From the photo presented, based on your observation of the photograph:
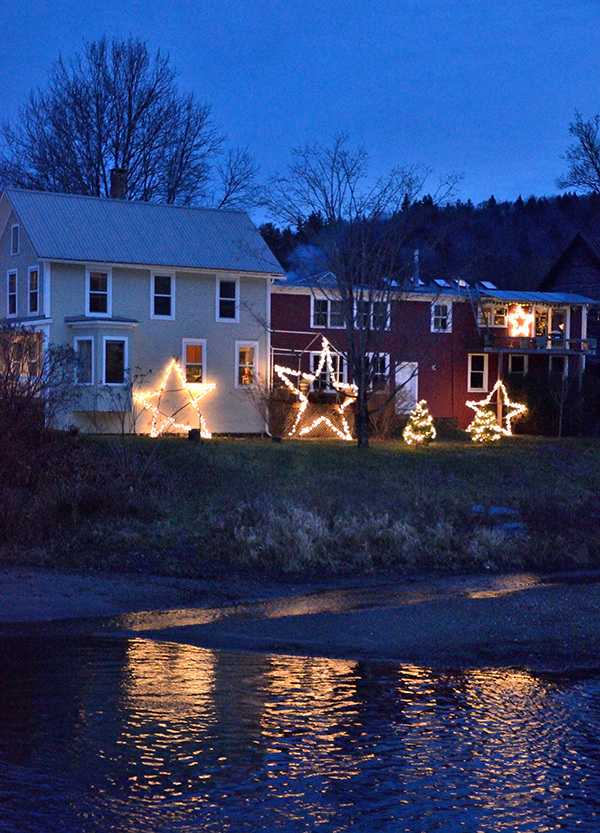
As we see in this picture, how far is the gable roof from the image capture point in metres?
32.6

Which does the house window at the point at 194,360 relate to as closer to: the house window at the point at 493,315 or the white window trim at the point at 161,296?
the white window trim at the point at 161,296

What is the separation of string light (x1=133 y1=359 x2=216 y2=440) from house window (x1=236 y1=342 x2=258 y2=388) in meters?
1.20

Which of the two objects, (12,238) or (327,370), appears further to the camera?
(327,370)

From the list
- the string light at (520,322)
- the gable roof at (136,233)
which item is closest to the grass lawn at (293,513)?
the gable roof at (136,233)

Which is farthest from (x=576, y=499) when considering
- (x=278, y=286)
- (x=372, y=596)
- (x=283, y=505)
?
(x=278, y=286)

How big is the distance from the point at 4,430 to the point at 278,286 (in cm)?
1856

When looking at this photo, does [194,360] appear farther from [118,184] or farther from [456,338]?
[456,338]

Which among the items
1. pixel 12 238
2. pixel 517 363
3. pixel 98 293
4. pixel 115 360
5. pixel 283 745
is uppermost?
pixel 12 238

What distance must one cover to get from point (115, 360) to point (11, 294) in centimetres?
517

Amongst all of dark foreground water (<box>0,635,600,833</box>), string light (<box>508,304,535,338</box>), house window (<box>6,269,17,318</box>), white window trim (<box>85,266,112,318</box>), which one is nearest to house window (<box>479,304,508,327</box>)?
string light (<box>508,304,535,338</box>)

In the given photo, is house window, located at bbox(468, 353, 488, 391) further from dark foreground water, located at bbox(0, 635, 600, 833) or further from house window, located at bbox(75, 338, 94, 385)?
dark foreground water, located at bbox(0, 635, 600, 833)

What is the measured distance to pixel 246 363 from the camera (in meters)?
34.9

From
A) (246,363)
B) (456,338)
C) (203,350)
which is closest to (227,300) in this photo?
(203,350)

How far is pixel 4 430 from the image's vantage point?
20.9 m
